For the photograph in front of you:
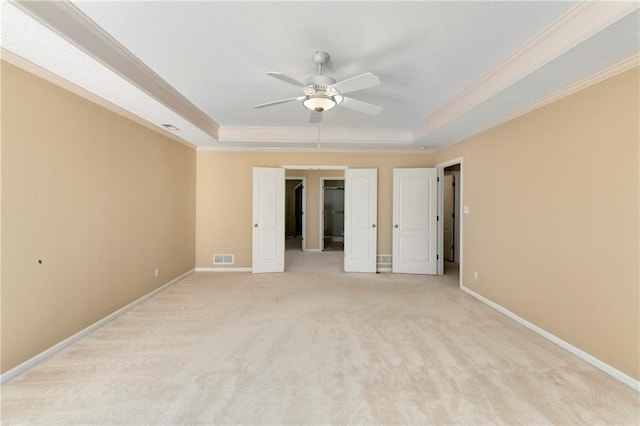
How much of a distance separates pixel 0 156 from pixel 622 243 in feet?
15.7

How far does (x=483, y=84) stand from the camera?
2799 mm

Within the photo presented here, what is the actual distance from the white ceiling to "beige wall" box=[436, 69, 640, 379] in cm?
34

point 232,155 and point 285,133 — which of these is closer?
point 285,133

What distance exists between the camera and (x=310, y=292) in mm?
A: 4180

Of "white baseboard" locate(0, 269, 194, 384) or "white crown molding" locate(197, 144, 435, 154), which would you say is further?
"white crown molding" locate(197, 144, 435, 154)

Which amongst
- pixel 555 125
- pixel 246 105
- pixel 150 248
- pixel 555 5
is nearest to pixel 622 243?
pixel 555 125

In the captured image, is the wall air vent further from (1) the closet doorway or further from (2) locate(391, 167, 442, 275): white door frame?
(1) the closet doorway

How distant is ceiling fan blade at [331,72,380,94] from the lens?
2082mm

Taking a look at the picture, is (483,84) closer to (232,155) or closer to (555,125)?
(555,125)

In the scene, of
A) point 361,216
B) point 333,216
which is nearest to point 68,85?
point 361,216

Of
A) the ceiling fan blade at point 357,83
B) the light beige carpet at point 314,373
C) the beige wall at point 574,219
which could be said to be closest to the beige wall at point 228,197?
the light beige carpet at point 314,373

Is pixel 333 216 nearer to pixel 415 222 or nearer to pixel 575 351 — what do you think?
pixel 415 222

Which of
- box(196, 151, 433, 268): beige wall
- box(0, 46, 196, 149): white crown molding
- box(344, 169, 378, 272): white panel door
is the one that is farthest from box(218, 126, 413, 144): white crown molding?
box(0, 46, 196, 149): white crown molding

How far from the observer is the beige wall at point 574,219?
208 centimetres
